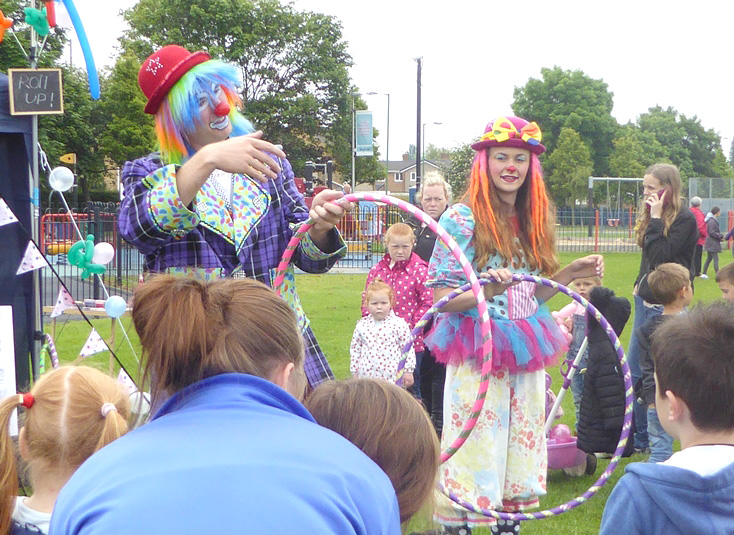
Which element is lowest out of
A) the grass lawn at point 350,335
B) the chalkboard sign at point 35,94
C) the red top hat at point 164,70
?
the grass lawn at point 350,335

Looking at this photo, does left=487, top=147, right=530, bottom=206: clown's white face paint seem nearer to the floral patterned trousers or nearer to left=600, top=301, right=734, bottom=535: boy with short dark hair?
the floral patterned trousers

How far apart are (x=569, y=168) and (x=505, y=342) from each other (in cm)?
5299

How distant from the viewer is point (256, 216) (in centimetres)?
268

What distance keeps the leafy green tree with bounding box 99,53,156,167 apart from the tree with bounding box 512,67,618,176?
3737 cm

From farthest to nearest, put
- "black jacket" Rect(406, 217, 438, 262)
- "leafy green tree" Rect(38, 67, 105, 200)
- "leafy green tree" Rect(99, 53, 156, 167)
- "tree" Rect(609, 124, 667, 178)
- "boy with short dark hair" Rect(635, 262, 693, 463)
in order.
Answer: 1. "tree" Rect(609, 124, 667, 178)
2. "leafy green tree" Rect(99, 53, 156, 167)
3. "leafy green tree" Rect(38, 67, 105, 200)
4. "black jacket" Rect(406, 217, 438, 262)
5. "boy with short dark hair" Rect(635, 262, 693, 463)

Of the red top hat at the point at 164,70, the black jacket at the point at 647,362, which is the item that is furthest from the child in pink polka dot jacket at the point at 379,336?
the red top hat at the point at 164,70

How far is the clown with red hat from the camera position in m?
2.39

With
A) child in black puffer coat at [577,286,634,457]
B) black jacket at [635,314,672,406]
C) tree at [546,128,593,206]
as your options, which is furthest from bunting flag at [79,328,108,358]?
tree at [546,128,593,206]

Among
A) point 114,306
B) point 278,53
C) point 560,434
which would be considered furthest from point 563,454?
point 278,53

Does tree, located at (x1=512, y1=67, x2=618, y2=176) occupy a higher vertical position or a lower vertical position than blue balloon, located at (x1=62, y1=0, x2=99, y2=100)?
higher

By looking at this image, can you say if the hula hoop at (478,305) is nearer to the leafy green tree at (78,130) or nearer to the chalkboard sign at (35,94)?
the chalkboard sign at (35,94)

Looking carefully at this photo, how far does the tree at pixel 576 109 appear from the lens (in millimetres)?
64250

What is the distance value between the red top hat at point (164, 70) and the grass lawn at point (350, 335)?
1195mm

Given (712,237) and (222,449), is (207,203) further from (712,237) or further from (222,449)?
(712,237)
